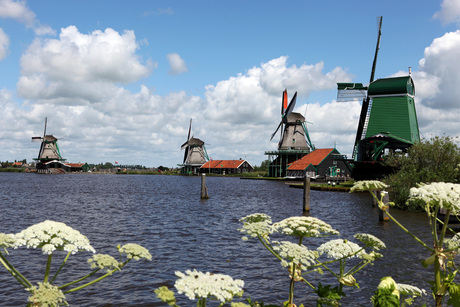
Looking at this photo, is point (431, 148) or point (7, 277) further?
point (431, 148)

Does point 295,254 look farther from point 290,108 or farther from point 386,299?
point 290,108

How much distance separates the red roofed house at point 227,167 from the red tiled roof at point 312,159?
121 ft

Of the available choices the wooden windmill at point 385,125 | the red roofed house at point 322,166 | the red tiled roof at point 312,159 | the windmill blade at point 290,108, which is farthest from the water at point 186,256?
the windmill blade at point 290,108

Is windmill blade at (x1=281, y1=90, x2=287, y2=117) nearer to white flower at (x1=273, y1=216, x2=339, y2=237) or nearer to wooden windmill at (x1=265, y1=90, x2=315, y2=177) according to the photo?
wooden windmill at (x1=265, y1=90, x2=315, y2=177)

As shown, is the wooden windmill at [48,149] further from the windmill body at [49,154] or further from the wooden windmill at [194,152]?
the wooden windmill at [194,152]

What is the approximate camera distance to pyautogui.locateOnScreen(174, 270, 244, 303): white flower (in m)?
2.65

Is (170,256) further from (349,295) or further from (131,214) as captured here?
(131,214)

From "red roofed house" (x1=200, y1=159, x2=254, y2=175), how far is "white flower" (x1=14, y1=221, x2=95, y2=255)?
107730 millimetres

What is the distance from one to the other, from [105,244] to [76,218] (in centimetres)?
876

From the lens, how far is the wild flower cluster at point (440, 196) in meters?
3.40

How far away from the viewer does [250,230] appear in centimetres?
432

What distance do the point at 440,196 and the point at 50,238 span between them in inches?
149

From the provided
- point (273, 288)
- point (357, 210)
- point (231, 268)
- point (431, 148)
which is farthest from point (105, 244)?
point (431, 148)

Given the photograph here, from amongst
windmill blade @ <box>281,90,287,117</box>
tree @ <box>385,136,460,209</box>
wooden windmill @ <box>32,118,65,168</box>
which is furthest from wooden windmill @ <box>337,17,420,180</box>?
wooden windmill @ <box>32,118,65,168</box>
